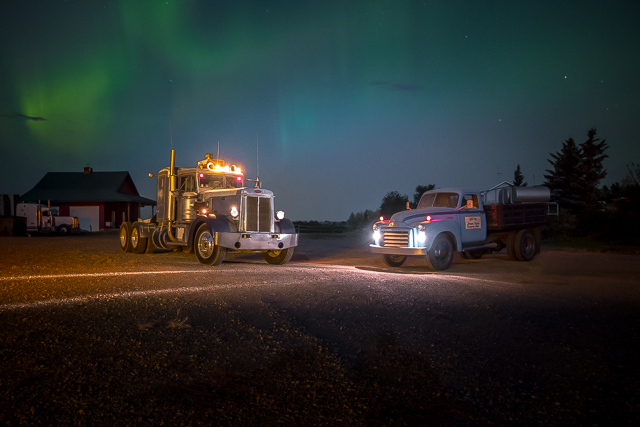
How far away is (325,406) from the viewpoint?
135 inches

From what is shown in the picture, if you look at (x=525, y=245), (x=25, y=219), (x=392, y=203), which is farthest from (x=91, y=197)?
(x=525, y=245)

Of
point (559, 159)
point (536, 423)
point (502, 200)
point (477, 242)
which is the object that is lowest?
point (536, 423)

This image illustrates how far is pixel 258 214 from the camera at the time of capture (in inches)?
520

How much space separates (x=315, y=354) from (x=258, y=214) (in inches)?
349

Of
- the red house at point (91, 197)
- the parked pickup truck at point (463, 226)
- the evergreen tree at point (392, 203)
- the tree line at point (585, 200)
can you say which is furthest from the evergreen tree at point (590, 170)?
the red house at point (91, 197)

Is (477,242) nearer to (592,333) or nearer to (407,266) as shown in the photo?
(407,266)

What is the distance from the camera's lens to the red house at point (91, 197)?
144ft

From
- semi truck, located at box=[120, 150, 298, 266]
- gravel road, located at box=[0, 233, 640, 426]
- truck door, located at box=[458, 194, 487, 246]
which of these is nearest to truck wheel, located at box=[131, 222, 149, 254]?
semi truck, located at box=[120, 150, 298, 266]

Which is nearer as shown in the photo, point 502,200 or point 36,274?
point 36,274

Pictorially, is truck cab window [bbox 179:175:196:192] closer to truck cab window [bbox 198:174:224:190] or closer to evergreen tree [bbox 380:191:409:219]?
truck cab window [bbox 198:174:224:190]

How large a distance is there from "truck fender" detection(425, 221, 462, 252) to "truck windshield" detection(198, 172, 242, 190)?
6.63 metres

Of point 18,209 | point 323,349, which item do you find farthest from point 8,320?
point 18,209

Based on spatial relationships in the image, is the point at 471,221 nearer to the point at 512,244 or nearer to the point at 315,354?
the point at 512,244

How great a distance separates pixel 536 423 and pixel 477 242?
11205mm
